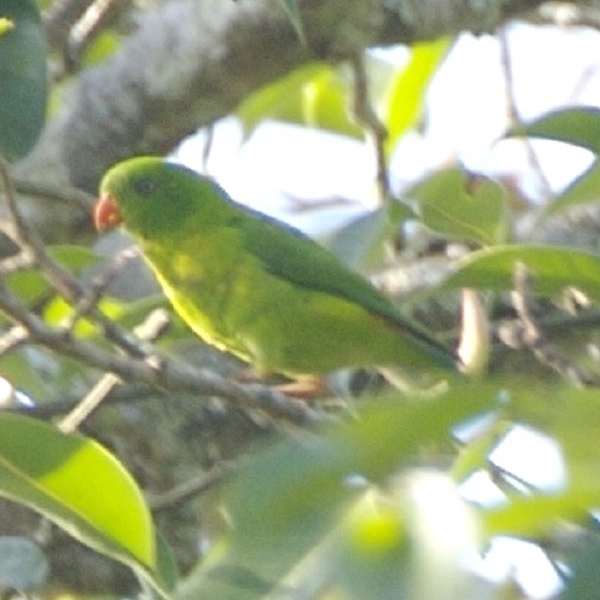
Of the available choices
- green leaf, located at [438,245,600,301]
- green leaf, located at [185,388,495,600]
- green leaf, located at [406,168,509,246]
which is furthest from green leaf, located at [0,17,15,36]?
green leaf, located at [185,388,495,600]

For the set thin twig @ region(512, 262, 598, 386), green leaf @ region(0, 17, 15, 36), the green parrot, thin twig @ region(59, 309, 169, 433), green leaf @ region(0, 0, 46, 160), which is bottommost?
the green parrot

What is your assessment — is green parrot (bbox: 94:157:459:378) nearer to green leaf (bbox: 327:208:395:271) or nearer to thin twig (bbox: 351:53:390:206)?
thin twig (bbox: 351:53:390:206)

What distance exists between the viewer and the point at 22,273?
244cm

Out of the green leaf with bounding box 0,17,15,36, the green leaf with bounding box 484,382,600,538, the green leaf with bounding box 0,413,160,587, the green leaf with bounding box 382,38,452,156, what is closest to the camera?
the green leaf with bounding box 484,382,600,538

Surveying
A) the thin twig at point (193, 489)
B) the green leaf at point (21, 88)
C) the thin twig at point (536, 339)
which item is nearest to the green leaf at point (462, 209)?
the thin twig at point (536, 339)

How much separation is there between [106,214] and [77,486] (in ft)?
4.68

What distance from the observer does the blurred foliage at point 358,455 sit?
2.43 ft

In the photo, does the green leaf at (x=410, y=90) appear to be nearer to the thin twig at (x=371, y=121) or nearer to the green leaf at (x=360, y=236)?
the thin twig at (x=371, y=121)

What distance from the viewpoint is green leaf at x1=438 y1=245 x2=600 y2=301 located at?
173cm

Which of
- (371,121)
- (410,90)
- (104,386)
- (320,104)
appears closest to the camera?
(104,386)

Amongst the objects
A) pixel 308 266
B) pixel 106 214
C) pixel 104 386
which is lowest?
pixel 308 266

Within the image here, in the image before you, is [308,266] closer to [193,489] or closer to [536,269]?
[193,489]

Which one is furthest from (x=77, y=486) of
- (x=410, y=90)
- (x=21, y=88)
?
(x=410, y=90)

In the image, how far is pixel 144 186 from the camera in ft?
9.88
